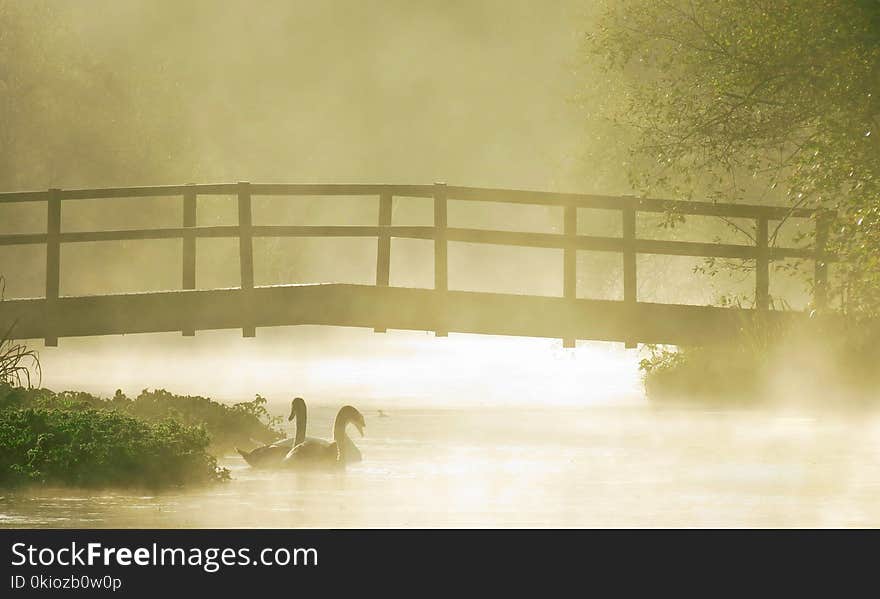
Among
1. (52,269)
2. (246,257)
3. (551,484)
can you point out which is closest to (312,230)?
(246,257)

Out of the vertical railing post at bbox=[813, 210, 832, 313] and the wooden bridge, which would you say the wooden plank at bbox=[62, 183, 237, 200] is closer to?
the wooden bridge

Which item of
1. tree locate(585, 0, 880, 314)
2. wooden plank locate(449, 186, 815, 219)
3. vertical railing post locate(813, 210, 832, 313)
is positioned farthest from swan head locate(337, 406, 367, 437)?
vertical railing post locate(813, 210, 832, 313)

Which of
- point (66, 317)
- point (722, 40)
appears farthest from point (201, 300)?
point (722, 40)

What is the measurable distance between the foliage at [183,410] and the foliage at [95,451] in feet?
4.22

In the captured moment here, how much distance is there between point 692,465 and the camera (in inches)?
587

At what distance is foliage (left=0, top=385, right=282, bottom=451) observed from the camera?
14688mm

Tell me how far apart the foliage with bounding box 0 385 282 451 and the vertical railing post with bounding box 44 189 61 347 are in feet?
14.5

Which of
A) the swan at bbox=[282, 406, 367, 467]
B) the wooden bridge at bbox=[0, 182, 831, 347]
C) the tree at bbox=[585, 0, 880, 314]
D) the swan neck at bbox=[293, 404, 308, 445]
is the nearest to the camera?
the swan at bbox=[282, 406, 367, 467]

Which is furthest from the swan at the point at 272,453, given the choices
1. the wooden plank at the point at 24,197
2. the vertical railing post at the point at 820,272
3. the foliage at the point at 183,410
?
the vertical railing post at the point at 820,272

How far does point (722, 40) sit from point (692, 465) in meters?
6.49

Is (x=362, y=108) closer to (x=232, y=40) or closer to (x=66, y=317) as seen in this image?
(x=232, y=40)

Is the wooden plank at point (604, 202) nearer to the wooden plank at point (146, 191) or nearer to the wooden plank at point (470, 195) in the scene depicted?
the wooden plank at point (470, 195)

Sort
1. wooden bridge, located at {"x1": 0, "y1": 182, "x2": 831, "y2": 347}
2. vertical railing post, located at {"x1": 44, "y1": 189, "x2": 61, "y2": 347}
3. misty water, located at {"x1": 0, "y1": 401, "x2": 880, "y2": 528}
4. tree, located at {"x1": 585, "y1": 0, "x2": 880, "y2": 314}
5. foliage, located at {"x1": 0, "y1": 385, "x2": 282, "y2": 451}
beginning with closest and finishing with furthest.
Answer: misty water, located at {"x1": 0, "y1": 401, "x2": 880, "y2": 528} < foliage, located at {"x1": 0, "y1": 385, "x2": 282, "y2": 451} < tree, located at {"x1": 585, "y1": 0, "x2": 880, "y2": 314} < vertical railing post, located at {"x1": 44, "y1": 189, "x2": 61, "y2": 347} < wooden bridge, located at {"x1": 0, "y1": 182, "x2": 831, "y2": 347}
